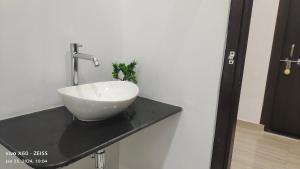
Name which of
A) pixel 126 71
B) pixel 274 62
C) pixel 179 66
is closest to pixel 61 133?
pixel 126 71

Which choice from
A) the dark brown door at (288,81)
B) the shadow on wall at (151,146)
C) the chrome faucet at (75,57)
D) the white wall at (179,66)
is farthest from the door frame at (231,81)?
the dark brown door at (288,81)

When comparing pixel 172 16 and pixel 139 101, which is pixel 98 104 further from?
pixel 172 16

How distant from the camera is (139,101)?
1.60m

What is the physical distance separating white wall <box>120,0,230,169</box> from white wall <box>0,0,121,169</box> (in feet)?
0.89

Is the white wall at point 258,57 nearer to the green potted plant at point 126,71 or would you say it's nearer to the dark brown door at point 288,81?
the dark brown door at point 288,81

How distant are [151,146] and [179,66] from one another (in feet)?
2.09

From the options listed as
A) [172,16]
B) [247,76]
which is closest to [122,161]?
[172,16]

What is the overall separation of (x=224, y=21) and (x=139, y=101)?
739 millimetres

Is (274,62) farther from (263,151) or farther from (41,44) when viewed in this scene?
(41,44)

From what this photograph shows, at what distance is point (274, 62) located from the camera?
286cm

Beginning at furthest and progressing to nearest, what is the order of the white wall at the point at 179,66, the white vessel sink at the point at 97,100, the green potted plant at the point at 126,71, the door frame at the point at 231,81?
the green potted plant at the point at 126,71, the white wall at the point at 179,66, the door frame at the point at 231,81, the white vessel sink at the point at 97,100

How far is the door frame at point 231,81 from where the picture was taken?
1.24 metres

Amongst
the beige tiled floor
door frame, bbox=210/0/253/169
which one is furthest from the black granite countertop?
the beige tiled floor

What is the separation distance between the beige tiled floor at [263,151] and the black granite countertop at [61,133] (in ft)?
4.56
